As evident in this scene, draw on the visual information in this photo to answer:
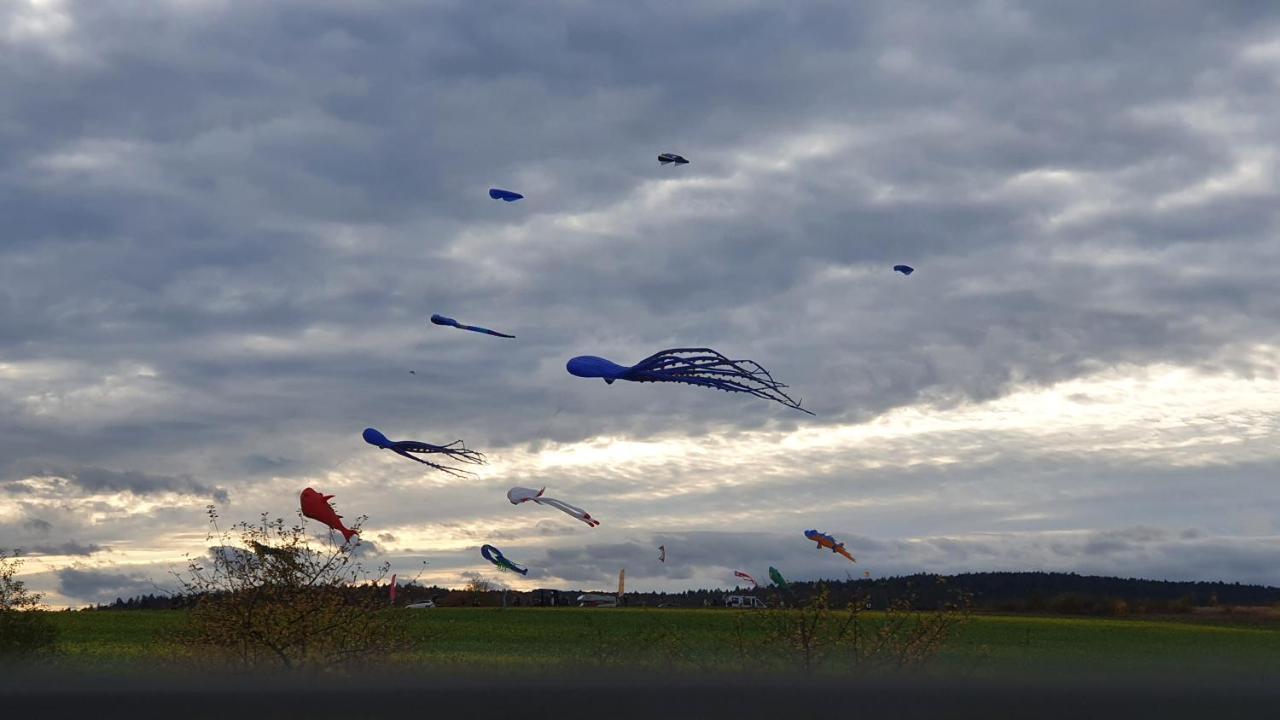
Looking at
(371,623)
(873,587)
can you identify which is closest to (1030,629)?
(873,587)

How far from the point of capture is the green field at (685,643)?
24311mm

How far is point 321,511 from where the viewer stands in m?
26.6

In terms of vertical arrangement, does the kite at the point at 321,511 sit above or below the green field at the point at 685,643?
above

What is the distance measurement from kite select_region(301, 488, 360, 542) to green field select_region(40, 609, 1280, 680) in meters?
2.79

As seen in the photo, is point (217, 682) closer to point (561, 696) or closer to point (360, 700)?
point (360, 700)

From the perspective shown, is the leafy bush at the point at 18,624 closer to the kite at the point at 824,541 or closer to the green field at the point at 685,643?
the green field at the point at 685,643

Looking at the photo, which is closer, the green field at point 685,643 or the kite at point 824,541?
the green field at point 685,643

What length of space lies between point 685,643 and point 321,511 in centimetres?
951

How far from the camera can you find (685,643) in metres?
28.5

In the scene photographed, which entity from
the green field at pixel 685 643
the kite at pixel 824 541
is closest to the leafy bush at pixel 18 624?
the green field at pixel 685 643

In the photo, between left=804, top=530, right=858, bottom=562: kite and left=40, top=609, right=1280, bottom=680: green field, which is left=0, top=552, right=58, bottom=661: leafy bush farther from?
left=804, top=530, right=858, bottom=562: kite

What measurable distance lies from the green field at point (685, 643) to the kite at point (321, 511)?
110 inches

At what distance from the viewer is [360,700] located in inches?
577

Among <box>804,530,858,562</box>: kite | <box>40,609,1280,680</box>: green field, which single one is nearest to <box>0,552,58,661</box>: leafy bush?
<box>40,609,1280,680</box>: green field
